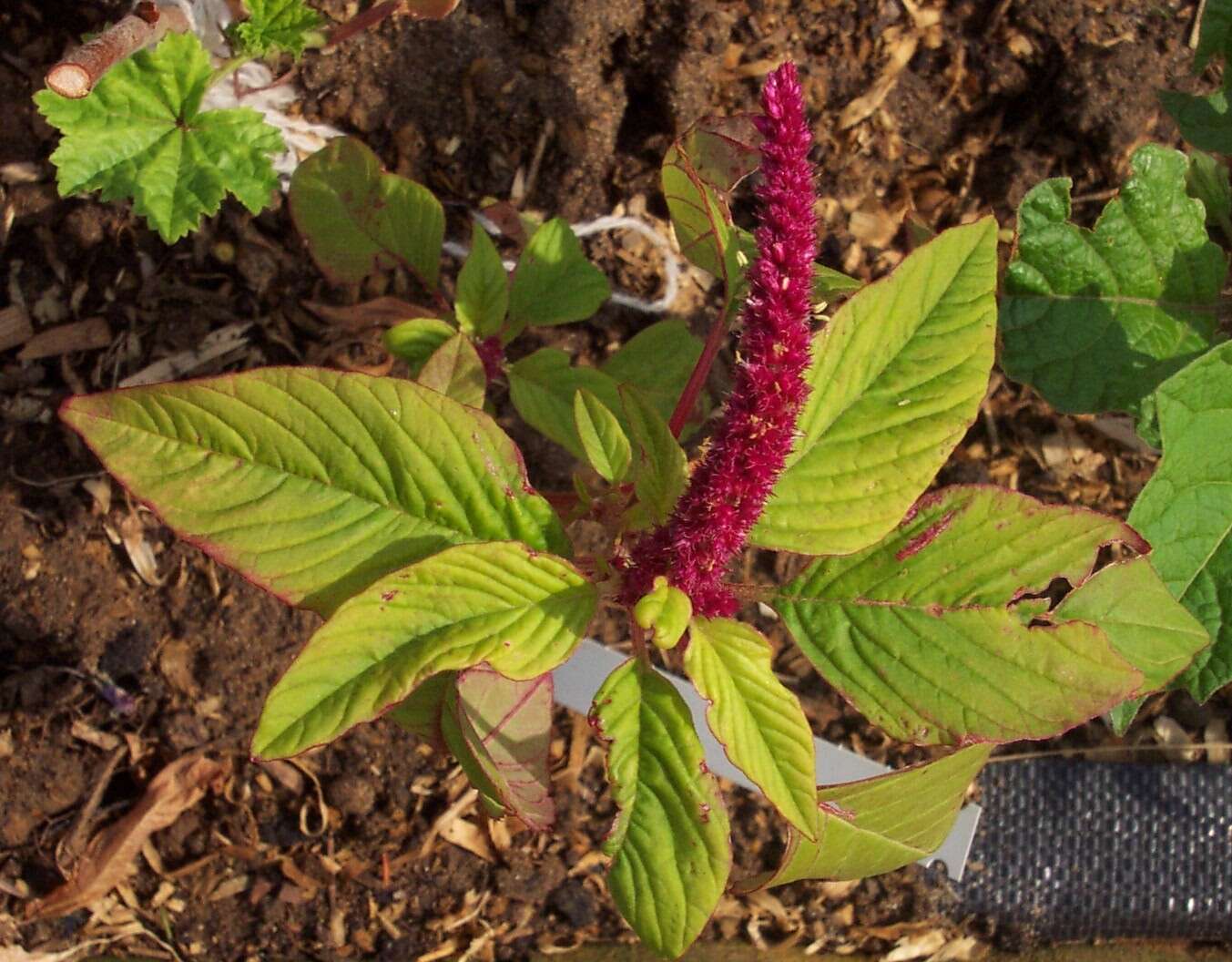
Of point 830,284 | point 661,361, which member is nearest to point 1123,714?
point 830,284

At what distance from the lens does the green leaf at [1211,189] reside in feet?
6.22

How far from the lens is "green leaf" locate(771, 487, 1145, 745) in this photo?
120cm

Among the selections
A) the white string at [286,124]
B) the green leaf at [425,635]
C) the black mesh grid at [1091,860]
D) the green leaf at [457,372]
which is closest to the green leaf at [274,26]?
the white string at [286,124]

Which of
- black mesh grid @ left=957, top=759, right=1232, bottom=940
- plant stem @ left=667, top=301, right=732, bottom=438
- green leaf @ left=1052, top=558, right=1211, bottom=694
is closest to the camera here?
green leaf @ left=1052, top=558, right=1211, bottom=694

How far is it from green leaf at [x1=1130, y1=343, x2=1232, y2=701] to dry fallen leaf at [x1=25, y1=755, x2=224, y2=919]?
161 centimetres

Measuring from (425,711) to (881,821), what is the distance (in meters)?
0.60

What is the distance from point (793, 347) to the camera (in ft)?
3.17

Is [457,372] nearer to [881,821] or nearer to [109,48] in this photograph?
[109,48]

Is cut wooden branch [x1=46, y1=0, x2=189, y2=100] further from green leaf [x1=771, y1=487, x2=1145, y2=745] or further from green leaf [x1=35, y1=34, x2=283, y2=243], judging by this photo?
green leaf [x1=771, y1=487, x2=1145, y2=745]

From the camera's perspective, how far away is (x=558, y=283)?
1731 millimetres

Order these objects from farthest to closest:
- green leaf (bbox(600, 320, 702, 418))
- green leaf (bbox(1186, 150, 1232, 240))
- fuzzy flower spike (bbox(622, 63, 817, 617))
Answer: green leaf (bbox(1186, 150, 1232, 240)) < green leaf (bbox(600, 320, 702, 418)) < fuzzy flower spike (bbox(622, 63, 817, 617))

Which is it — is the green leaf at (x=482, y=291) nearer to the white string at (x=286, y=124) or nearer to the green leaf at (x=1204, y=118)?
the white string at (x=286, y=124)

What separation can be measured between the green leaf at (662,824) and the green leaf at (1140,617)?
49cm

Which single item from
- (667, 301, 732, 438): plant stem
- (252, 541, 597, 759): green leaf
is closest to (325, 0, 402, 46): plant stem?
(667, 301, 732, 438): plant stem
